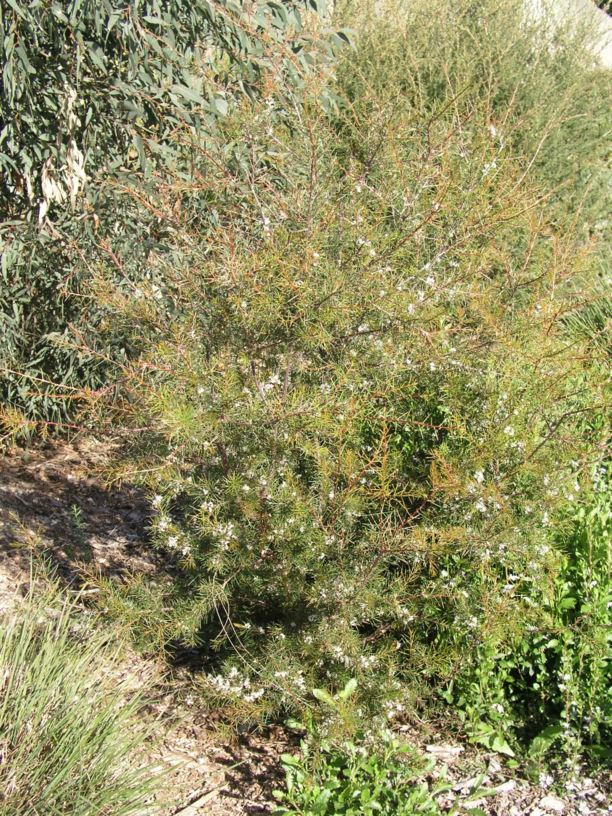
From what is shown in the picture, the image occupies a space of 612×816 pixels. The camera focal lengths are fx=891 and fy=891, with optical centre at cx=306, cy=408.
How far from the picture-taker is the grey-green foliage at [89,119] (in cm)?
412

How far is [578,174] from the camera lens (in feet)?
26.2

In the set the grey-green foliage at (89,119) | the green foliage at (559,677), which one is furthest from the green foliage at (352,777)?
the grey-green foliage at (89,119)

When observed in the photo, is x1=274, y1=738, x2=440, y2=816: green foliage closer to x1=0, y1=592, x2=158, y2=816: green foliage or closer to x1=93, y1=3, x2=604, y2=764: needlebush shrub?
x1=93, y1=3, x2=604, y2=764: needlebush shrub

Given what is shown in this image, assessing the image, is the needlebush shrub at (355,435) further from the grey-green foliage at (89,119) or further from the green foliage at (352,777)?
the grey-green foliage at (89,119)

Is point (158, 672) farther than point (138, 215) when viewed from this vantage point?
No

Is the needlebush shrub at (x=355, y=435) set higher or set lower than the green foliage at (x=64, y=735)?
higher

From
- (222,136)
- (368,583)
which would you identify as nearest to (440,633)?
(368,583)

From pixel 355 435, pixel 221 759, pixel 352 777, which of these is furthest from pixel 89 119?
pixel 352 777

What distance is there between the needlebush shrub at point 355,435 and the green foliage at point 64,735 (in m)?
0.35

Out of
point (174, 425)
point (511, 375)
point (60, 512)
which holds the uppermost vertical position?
point (511, 375)

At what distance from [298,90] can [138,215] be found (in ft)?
3.26

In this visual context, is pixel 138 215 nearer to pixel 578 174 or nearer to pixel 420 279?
pixel 420 279

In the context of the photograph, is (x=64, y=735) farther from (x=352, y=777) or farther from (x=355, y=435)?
(x=355, y=435)

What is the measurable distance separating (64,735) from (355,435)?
1.33 meters
